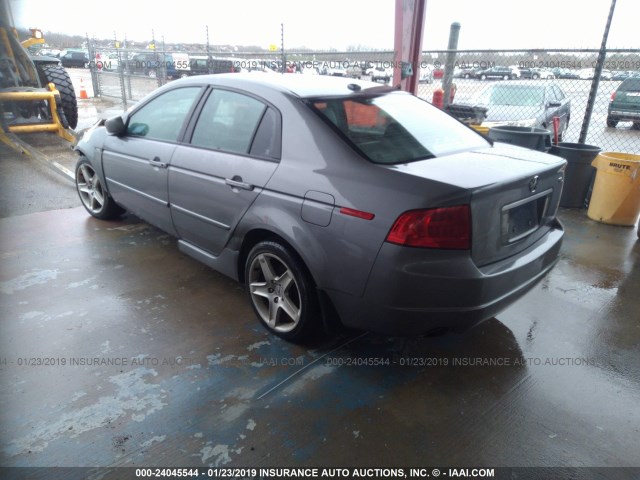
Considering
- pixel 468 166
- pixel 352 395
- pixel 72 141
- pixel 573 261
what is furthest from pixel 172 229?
pixel 72 141

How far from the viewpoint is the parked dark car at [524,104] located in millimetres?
8461

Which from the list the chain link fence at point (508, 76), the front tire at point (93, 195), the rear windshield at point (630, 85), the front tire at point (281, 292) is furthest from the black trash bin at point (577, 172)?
the rear windshield at point (630, 85)

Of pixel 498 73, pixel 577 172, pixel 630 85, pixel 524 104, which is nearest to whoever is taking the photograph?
pixel 577 172

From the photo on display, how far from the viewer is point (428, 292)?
220 centimetres

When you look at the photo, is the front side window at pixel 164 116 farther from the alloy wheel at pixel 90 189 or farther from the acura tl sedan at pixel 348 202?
the alloy wheel at pixel 90 189

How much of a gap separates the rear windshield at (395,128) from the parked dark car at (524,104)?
18.6 ft

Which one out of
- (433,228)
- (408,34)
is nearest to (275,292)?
(433,228)

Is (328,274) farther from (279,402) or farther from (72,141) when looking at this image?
(72,141)

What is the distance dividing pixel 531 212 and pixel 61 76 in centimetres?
981

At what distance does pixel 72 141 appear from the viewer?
26.3 feet

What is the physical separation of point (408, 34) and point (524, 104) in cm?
351

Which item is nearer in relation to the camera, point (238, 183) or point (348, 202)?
point (348, 202)

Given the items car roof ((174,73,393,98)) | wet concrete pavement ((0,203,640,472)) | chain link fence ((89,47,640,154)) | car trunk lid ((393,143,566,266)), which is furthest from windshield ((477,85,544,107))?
car trunk lid ((393,143,566,266))

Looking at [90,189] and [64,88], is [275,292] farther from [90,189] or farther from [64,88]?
[64,88]
